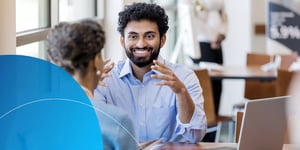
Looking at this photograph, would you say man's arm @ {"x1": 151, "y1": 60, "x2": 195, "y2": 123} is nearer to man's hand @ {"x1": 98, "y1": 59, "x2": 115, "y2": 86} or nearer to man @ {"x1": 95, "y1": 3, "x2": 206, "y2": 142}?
man @ {"x1": 95, "y1": 3, "x2": 206, "y2": 142}

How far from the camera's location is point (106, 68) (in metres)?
1.92

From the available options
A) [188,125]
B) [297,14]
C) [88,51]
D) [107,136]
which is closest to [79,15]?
[88,51]

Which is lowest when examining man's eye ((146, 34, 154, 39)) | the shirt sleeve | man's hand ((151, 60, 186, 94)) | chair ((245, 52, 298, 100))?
chair ((245, 52, 298, 100))

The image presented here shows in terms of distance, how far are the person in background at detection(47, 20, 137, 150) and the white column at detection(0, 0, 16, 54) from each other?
23 centimetres

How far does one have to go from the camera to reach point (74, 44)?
1734 millimetres

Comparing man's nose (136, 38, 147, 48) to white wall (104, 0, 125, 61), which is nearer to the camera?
white wall (104, 0, 125, 61)

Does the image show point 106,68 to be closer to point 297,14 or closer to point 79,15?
point 79,15

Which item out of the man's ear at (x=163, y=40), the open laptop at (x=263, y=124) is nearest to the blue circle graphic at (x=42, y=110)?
the man's ear at (x=163, y=40)

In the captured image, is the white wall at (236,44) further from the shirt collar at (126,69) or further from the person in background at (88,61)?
the person in background at (88,61)

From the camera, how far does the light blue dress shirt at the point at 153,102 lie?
2061 millimetres

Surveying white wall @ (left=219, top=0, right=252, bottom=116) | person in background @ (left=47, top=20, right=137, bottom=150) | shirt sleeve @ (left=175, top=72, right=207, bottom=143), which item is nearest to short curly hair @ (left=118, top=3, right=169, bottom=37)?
person in background @ (left=47, top=20, right=137, bottom=150)

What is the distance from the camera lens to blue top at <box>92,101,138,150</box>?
1813 millimetres

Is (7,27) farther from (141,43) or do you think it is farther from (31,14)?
(141,43)

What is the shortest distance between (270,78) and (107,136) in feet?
12.3
